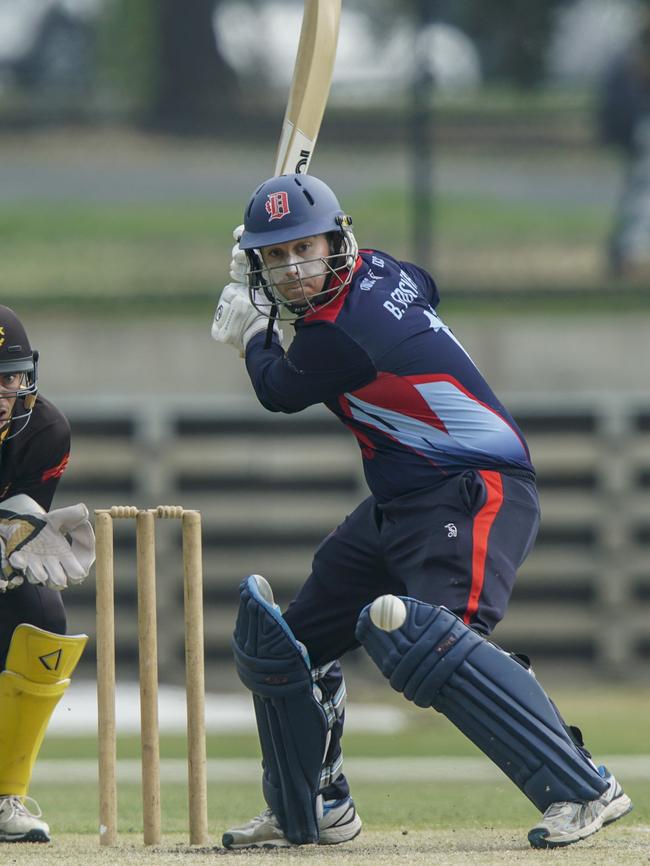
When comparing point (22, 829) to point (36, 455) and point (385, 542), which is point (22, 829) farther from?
point (385, 542)

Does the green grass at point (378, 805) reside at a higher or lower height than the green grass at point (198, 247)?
lower

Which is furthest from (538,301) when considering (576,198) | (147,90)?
(147,90)

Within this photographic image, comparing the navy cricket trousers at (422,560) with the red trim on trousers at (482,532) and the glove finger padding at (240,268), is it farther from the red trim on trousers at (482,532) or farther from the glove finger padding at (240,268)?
the glove finger padding at (240,268)

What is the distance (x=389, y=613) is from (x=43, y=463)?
104cm

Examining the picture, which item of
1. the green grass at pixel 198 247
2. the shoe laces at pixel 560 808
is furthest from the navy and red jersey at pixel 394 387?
the green grass at pixel 198 247

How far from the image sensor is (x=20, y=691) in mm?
4113

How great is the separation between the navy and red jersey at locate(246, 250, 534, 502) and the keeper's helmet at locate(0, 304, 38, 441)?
0.53m

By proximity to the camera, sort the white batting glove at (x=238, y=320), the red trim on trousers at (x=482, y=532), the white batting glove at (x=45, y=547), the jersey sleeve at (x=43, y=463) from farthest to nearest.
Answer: the jersey sleeve at (x=43, y=463) < the white batting glove at (x=238, y=320) < the white batting glove at (x=45, y=547) < the red trim on trousers at (x=482, y=532)

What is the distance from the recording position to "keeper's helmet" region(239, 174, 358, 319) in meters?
3.79

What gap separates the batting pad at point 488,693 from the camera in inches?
141

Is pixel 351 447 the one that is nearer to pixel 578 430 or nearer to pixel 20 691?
pixel 578 430

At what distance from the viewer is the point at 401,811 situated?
4668mm

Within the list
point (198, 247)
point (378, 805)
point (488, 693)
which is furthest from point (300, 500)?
point (488, 693)

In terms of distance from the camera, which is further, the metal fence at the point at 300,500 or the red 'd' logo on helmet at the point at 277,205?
the metal fence at the point at 300,500
